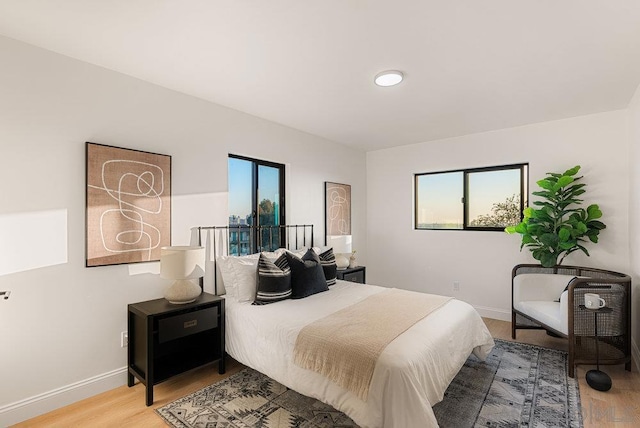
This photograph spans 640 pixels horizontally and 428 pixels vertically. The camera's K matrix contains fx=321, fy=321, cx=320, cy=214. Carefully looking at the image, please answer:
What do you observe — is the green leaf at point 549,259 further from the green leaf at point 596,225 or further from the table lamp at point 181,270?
the table lamp at point 181,270

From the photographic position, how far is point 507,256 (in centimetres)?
414

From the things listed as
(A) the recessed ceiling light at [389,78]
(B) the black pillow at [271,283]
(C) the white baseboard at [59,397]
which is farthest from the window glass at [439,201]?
(C) the white baseboard at [59,397]

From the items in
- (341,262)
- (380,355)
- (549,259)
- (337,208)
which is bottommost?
(380,355)

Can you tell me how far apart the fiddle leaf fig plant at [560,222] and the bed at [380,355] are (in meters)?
1.38

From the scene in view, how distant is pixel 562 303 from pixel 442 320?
1.31 metres

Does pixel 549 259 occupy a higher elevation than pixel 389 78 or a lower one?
lower

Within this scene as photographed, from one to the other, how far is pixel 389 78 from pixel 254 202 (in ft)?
6.54

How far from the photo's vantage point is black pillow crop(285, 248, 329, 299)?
9.88 feet

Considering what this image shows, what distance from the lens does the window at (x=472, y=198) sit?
13.7 ft

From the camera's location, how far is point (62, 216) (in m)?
2.29

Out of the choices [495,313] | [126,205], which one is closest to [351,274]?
[495,313]

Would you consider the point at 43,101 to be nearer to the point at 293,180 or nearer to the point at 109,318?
the point at 109,318

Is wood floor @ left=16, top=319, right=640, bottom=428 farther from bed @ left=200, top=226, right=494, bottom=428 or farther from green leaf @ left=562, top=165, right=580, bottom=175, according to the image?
→ green leaf @ left=562, top=165, right=580, bottom=175

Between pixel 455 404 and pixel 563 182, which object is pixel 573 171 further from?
pixel 455 404
